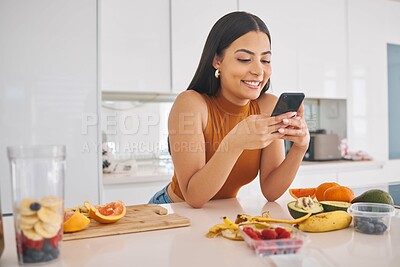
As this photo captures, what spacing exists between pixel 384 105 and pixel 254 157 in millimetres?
2765

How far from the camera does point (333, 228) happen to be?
35.1 inches

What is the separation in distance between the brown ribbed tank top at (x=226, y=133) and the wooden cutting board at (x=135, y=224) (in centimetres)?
38

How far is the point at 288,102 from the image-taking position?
3.38ft

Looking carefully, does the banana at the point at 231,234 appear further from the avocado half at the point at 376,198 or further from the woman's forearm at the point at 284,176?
the woman's forearm at the point at 284,176

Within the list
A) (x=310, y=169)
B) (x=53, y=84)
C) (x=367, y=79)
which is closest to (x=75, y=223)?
(x=53, y=84)

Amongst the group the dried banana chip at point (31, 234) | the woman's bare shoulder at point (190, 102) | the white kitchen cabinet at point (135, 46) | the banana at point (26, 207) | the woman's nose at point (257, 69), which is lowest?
the dried banana chip at point (31, 234)

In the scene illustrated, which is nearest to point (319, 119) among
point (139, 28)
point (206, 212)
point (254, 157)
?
point (139, 28)

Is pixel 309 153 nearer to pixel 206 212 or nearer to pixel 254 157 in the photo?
pixel 254 157

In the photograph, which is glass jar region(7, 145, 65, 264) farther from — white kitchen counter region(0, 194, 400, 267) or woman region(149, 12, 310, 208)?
woman region(149, 12, 310, 208)

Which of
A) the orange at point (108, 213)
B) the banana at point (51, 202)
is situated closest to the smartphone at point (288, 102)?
the orange at point (108, 213)

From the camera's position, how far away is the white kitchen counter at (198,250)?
0.69 metres

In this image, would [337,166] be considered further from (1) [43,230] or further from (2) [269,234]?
(1) [43,230]

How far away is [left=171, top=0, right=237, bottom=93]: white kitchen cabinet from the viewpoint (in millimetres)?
2717

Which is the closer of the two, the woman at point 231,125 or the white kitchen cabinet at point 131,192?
the woman at point 231,125
